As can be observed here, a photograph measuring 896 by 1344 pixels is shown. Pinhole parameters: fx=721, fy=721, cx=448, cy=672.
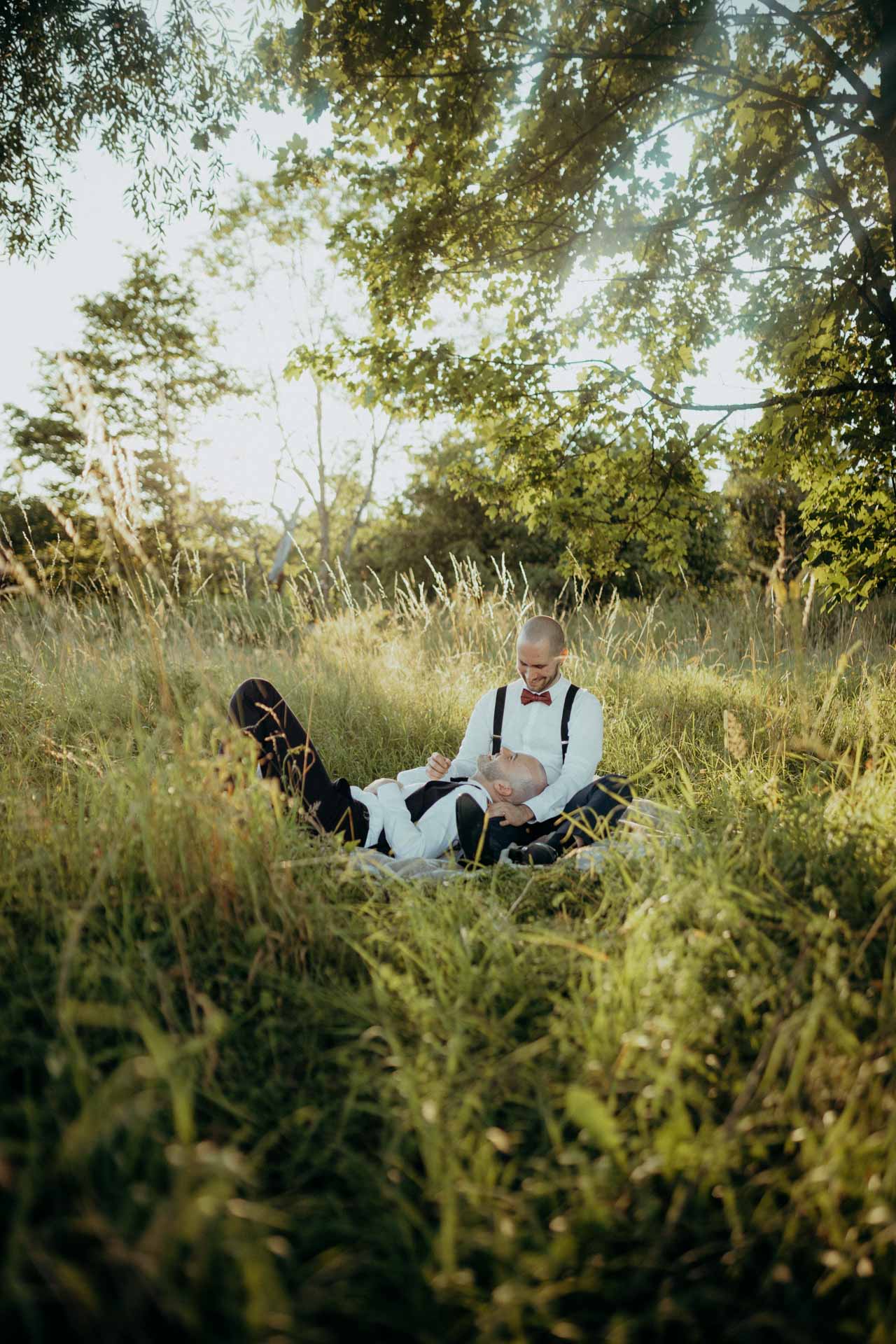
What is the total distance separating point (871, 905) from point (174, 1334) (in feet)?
6.42

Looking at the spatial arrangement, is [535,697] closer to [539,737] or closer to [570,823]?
[539,737]

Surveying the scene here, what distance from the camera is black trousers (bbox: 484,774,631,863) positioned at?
3307 millimetres

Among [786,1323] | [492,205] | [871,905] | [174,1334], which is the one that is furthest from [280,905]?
[492,205]

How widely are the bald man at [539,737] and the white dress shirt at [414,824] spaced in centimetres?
18

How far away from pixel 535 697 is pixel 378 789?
992mm

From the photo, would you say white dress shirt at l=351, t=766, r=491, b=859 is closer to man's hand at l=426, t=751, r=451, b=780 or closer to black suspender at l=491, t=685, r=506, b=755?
man's hand at l=426, t=751, r=451, b=780

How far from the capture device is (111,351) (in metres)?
19.3

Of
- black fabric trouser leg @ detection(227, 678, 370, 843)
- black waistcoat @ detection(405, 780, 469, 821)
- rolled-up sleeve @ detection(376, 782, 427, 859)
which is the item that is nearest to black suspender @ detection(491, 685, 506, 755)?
black waistcoat @ detection(405, 780, 469, 821)

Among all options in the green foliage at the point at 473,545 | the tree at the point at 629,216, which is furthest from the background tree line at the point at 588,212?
the green foliage at the point at 473,545

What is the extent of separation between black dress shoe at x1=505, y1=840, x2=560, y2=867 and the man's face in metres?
0.87

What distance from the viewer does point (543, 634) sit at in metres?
3.76

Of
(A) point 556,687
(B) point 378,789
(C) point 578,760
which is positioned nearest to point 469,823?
(B) point 378,789

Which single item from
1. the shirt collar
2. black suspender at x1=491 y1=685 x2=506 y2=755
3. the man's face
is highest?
the man's face

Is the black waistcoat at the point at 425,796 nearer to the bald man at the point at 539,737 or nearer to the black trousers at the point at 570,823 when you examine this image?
the bald man at the point at 539,737
